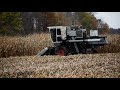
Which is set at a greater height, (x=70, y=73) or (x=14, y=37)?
(x=14, y=37)

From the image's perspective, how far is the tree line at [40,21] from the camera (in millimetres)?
7578

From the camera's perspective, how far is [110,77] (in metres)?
6.03

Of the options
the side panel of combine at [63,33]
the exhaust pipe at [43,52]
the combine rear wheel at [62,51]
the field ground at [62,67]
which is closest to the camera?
the field ground at [62,67]

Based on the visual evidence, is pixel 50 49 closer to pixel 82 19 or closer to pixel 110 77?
pixel 82 19

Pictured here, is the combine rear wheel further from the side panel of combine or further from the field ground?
the field ground

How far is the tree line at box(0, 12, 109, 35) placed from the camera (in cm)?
758

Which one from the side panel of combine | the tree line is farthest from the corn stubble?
the side panel of combine

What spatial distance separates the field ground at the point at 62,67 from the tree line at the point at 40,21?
812 mm

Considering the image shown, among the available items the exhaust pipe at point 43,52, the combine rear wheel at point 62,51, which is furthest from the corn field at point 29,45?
the combine rear wheel at point 62,51

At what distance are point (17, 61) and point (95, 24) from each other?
256 centimetres

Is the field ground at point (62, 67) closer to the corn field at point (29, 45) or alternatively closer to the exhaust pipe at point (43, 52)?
the exhaust pipe at point (43, 52)

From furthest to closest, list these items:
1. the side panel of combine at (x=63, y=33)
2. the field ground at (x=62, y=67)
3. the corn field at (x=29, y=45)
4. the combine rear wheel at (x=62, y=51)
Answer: the combine rear wheel at (x=62, y=51) → the side panel of combine at (x=63, y=33) → the corn field at (x=29, y=45) → the field ground at (x=62, y=67)
